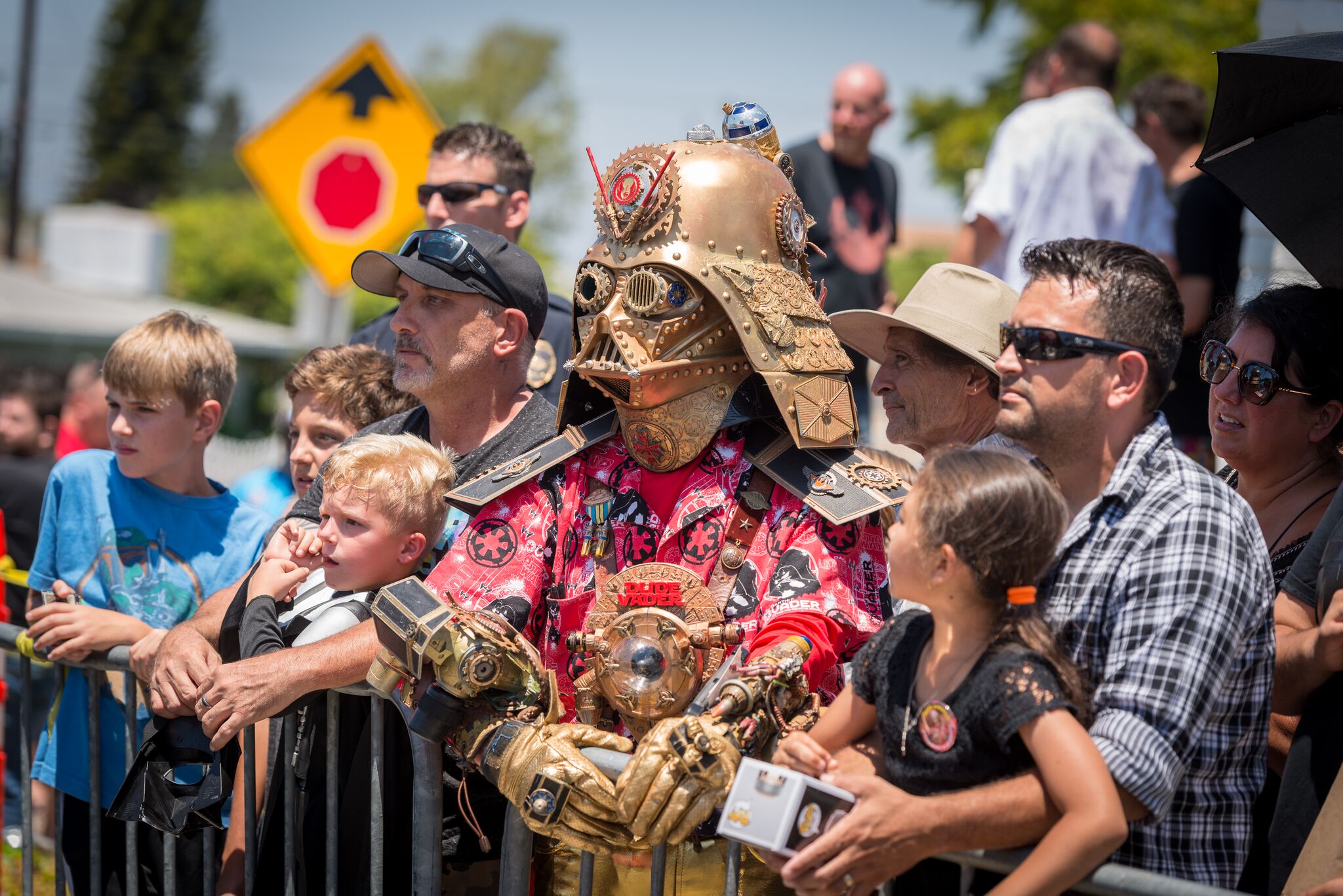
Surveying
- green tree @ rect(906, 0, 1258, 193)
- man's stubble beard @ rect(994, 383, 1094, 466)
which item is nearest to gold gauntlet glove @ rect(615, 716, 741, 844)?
man's stubble beard @ rect(994, 383, 1094, 466)

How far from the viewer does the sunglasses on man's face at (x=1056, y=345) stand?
2529 millimetres

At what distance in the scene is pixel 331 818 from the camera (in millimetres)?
3100

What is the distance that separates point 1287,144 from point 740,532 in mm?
1761

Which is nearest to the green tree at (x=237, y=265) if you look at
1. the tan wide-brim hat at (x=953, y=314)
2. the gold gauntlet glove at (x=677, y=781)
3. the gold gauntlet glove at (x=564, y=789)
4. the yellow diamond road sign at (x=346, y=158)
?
the yellow diamond road sign at (x=346, y=158)

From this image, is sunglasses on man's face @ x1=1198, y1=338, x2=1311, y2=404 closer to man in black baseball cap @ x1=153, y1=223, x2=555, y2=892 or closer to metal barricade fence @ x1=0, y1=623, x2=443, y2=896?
man in black baseball cap @ x1=153, y1=223, x2=555, y2=892

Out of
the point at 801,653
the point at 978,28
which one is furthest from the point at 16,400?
the point at 978,28

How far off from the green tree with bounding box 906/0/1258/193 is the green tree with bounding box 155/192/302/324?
1995 centimetres

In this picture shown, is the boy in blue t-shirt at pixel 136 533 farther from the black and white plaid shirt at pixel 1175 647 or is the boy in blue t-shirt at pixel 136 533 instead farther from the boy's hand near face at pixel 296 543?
the black and white plaid shirt at pixel 1175 647

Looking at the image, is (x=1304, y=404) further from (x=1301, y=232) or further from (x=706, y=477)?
(x=706, y=477)

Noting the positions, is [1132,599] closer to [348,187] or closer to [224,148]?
[348,187]

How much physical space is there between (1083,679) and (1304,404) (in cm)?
112

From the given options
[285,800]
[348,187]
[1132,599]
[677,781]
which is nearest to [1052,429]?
[1132,599]

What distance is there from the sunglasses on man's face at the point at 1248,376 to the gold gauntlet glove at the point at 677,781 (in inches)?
59.6

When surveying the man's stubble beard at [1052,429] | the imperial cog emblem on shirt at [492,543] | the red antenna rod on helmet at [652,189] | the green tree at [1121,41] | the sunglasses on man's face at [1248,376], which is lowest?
the imperial cog emblem on shirt at [492,543]
